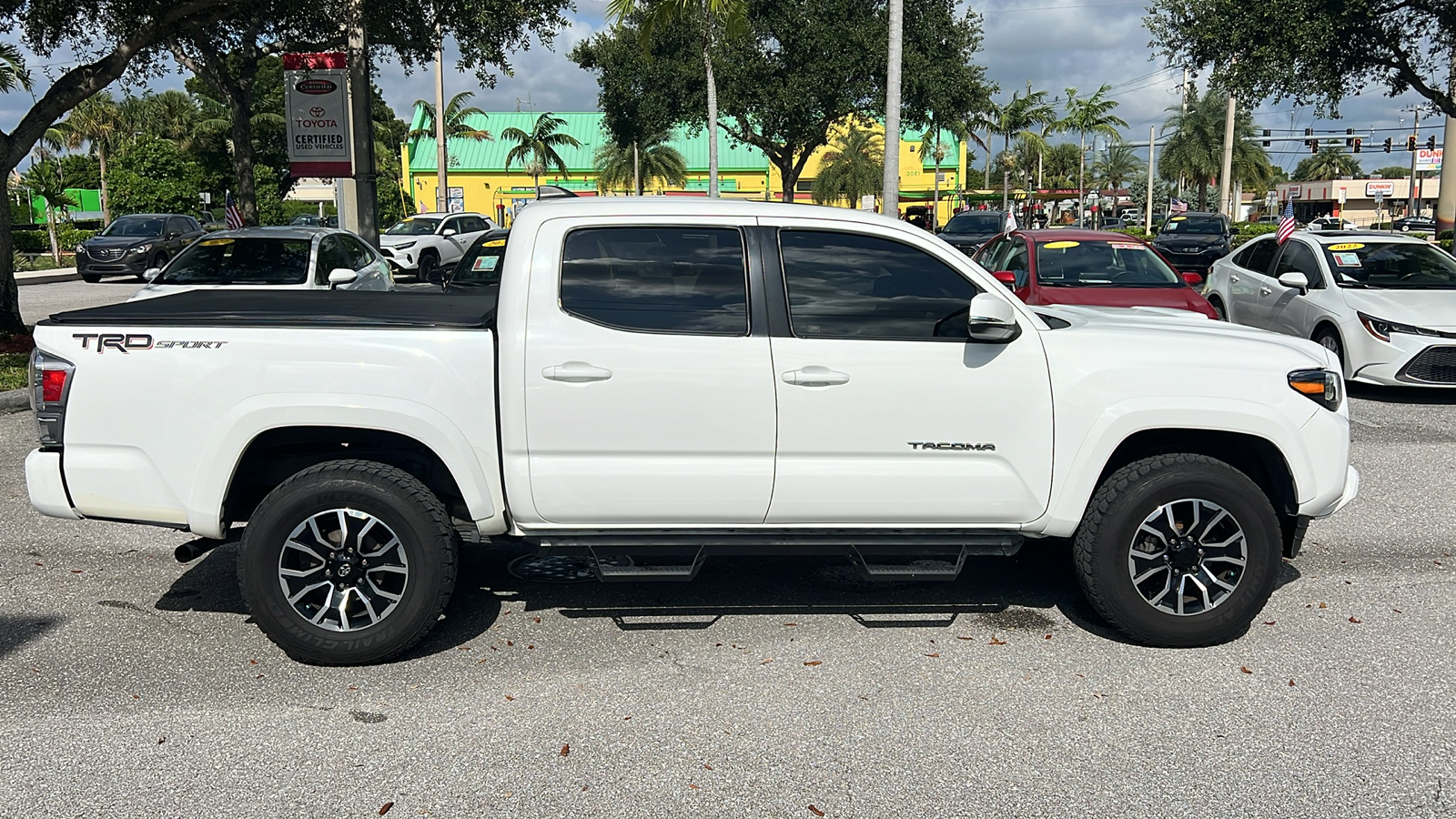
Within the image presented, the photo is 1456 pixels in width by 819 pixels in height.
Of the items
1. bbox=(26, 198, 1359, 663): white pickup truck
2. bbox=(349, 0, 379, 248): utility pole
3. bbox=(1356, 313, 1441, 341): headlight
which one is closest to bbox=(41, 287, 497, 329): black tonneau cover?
bbox=(26, 198, 1359, 663): white pickup truck

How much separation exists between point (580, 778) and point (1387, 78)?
20.0 metres

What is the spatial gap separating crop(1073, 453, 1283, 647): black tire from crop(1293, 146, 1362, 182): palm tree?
126m

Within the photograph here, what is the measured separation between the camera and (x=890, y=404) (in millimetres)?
4516

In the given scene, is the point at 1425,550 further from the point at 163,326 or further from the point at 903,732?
the point at 163,326

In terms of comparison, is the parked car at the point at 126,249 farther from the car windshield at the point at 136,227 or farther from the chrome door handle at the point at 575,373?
the chrome door handle at the point at 575,373

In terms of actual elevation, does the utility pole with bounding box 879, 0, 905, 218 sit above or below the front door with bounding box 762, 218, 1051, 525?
above

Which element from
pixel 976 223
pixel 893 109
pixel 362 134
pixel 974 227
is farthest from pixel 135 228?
pixel 976 223

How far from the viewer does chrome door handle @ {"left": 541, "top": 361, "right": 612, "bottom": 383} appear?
4.42 m

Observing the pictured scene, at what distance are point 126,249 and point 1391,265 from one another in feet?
84.6

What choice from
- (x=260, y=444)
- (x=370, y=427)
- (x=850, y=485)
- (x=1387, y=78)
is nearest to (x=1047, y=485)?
(x=850, y=485)

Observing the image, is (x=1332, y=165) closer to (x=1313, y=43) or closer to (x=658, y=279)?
(x=1313, y=43)

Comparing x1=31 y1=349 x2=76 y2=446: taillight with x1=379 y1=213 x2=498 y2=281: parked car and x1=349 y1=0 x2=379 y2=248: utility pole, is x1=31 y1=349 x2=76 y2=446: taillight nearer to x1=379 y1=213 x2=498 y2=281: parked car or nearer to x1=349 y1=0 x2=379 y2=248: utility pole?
x1=349 y1=0 x2=379 y2=248: utility pole

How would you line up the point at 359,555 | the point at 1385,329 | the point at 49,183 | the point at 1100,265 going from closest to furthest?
the point at 359,555
the point at 1385,329
the point at 1100,265
the point at 49,183

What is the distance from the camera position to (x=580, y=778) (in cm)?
367
